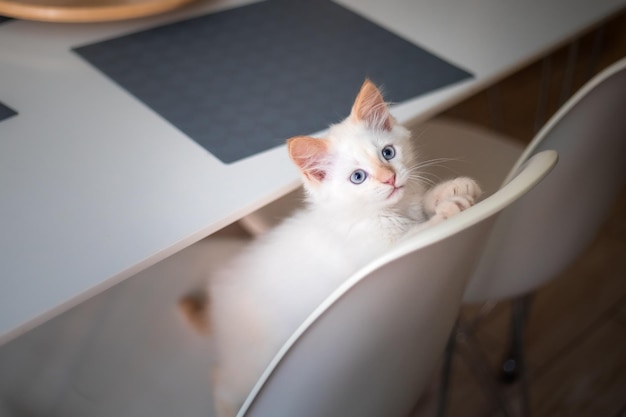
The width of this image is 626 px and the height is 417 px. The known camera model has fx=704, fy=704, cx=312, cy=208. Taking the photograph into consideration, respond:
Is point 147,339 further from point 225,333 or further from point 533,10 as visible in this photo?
point 533,10

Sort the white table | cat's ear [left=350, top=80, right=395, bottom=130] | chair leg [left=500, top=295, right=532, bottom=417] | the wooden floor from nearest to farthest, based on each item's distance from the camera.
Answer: the white table
cat's ear [left=350, top=80, right=395, bottom=130]
chair leg [left=500, top=295, right=532, bottom=417]
the wooden floor

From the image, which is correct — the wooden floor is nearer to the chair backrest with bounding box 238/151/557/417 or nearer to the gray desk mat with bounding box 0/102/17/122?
the chair backrest with bounding box 238/151/557/417

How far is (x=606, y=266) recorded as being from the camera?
1968 mm

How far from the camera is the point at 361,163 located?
2.96 feet

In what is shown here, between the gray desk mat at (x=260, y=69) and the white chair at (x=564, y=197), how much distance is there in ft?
0.82

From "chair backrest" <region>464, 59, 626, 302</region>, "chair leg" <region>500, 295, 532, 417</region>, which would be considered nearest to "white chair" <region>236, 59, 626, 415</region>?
"chair backrest" <region>464, 59, 626, 302</region>

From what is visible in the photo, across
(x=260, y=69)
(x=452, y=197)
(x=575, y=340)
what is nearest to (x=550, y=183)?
(x=452, y=197)

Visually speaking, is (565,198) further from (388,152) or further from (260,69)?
(260,69)

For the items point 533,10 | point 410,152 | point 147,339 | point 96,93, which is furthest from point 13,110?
point 533,10

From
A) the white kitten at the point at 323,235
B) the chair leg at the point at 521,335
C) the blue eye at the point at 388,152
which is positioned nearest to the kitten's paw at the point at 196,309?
the white kitten at the point at 323,235

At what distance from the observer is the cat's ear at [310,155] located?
2.74ft

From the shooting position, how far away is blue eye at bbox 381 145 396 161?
93 centimetres

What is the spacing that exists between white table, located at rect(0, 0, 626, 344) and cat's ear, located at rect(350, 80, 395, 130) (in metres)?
0.11

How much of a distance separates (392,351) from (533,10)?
0.88 m
